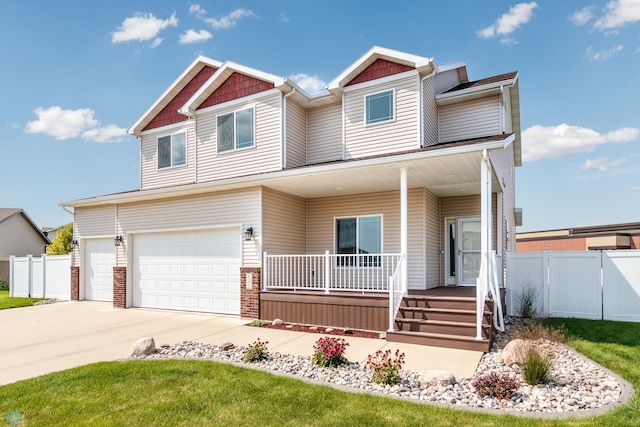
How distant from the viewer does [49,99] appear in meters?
15.4

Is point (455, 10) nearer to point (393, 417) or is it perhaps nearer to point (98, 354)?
point (393, 417)

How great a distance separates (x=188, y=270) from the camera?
11.4 meters

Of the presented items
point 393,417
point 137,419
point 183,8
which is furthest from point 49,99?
point 393,417

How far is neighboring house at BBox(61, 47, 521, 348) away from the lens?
9.69 metres

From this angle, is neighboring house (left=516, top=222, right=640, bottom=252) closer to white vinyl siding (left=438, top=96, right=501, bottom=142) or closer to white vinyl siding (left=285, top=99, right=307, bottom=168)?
white vinyl siding (left=438, top=96, right=501, bottom=142)

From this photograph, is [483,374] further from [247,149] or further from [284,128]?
[247,149]

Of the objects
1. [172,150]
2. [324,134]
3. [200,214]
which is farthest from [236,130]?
[172,150]

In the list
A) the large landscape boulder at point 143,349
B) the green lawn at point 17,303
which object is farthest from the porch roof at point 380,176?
the green lawn at point 17,303

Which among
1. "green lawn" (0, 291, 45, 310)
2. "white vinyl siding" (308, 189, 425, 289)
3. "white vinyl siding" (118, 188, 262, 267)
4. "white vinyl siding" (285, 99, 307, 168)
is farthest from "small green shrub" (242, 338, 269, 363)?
"green lawn" (0, 291, 45, 310)

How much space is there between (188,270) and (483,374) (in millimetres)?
8810

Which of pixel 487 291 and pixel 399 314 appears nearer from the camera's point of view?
pixel 487 291

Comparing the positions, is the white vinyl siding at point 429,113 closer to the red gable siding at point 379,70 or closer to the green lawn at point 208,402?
the red gable siding at point 379,70

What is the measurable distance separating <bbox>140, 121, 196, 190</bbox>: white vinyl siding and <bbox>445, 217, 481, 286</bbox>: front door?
864 centimetres

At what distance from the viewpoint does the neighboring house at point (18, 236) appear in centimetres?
2645
